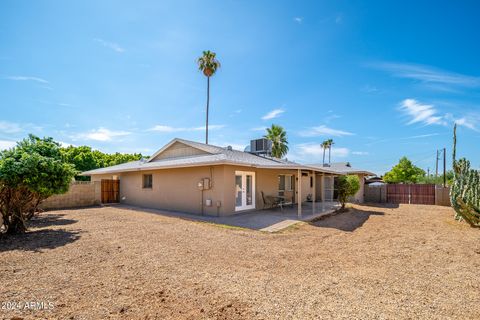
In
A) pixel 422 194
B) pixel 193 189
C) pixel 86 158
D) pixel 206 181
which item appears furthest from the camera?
pixel 86 158

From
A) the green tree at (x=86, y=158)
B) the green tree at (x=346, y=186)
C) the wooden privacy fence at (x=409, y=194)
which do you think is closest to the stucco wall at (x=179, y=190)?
the green tree at (x=346, y=186)

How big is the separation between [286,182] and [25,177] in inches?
528

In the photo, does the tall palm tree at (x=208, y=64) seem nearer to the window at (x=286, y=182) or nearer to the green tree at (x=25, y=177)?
the window at (x=286, y=182)

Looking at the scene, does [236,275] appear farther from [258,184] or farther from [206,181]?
[258,184]

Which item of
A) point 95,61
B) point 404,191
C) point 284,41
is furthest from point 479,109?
point 95,61

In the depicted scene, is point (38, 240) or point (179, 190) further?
point (179, 190)

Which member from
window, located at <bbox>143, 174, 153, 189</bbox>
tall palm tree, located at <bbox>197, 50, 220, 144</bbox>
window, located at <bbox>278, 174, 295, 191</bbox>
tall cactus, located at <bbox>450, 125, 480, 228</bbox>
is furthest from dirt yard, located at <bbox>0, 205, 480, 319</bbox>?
tall palm tree, located at <bbox>197, 50, 220, 144</bbox>

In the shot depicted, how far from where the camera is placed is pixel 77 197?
51.6 feet

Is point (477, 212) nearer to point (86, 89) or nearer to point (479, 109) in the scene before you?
point (479, 109)

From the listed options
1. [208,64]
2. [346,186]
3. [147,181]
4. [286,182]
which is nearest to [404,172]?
[346,186]

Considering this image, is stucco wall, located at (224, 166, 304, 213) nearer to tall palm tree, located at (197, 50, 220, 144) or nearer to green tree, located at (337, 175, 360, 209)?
green tree, located at (337, 175, 360, 209)

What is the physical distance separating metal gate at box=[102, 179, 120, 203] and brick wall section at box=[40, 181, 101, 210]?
0.61 metres

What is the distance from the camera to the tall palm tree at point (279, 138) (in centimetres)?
3344

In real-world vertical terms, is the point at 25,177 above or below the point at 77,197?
above
